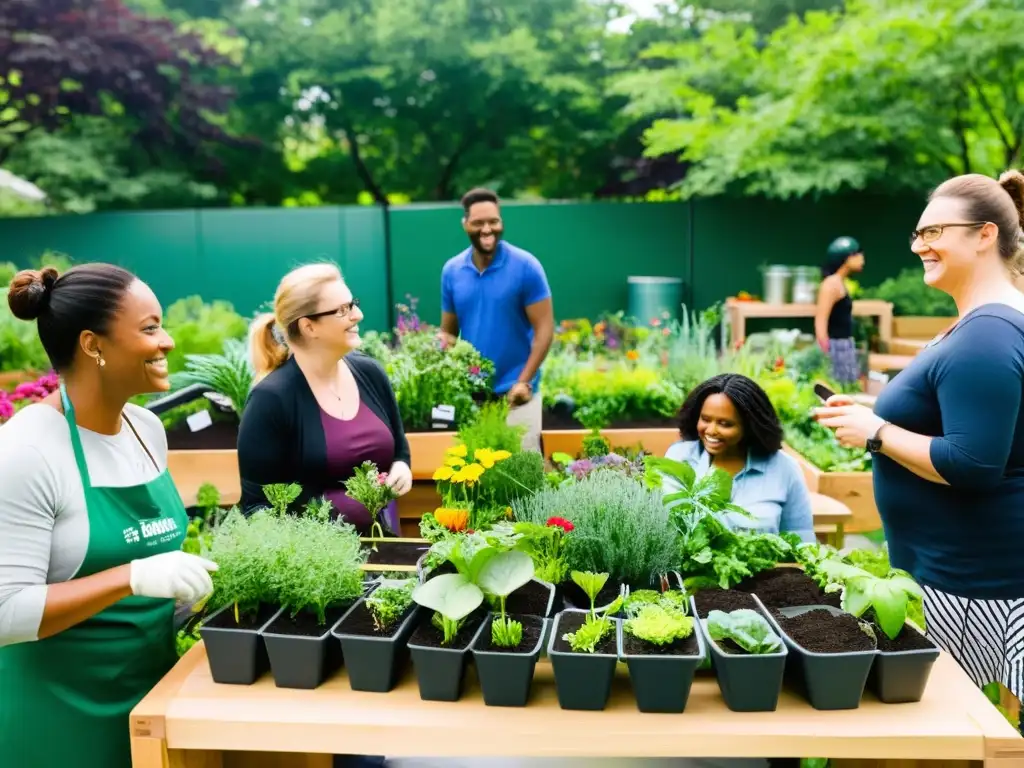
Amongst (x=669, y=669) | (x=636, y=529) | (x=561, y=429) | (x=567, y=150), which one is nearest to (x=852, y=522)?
(x=561, y=429)

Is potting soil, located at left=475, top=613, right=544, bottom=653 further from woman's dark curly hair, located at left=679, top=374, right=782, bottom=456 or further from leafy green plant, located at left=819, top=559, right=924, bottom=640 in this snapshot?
woman's dark curly hair, located at left=679, top=374, right=782, bottom=456

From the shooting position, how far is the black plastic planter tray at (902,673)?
4.82 feet

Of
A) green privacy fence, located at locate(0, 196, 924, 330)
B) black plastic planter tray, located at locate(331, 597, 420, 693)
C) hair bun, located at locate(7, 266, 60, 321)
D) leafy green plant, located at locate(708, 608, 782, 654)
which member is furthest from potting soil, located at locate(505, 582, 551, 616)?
green privacy fence, located at locate(0, 196, 924, 330)

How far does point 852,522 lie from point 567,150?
1257 centimetres

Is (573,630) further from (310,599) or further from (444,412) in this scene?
(444,412)

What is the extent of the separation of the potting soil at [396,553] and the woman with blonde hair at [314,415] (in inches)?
6.7

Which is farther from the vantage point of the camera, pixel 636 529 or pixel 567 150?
pixel 567 150

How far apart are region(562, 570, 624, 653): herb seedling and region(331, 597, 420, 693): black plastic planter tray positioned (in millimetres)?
308

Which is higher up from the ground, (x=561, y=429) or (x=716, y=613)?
(x=716, y=613)

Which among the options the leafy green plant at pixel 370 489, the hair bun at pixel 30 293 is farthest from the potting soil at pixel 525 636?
the hair bun at pixel 30 293

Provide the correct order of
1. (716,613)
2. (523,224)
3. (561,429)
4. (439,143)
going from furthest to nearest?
(439,143)
(523,224)
(561,429)
(716,613)

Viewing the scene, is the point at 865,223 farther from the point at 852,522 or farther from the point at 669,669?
the point at 669,669

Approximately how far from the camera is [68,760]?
1517 millimetres

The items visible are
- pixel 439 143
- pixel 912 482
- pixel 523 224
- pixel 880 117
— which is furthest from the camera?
pixel 439 143
